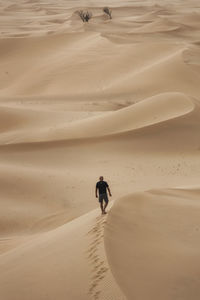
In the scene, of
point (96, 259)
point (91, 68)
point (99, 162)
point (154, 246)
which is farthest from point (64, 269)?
point (91, 68)

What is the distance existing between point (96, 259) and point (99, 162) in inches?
307

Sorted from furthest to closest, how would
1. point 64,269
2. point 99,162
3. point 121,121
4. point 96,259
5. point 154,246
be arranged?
1. point 121,121
2. point 99,162
3. point 154,246
4. point 64,269
5. point 96,259

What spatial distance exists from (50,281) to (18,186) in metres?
5.85

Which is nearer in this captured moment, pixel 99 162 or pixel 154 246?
pixel 154 246

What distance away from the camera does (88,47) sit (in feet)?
90.9

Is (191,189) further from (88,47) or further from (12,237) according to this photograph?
(88,47)

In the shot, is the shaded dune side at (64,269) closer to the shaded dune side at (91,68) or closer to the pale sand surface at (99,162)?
the pale sand surface at (99,162)

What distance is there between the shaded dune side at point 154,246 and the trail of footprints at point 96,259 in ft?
0.26

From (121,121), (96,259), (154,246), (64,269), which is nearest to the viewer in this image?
(96,259)

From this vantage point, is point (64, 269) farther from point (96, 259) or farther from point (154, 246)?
point (154, 246)

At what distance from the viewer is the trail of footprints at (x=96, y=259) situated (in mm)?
5336

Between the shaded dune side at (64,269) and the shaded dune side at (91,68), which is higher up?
the shaded dune side at (91,68)

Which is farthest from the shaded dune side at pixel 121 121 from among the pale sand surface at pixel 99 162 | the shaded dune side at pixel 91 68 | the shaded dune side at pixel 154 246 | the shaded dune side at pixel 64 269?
the shaded dune side at pixel 64 269

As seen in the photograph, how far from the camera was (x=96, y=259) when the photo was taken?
5.79 meters
